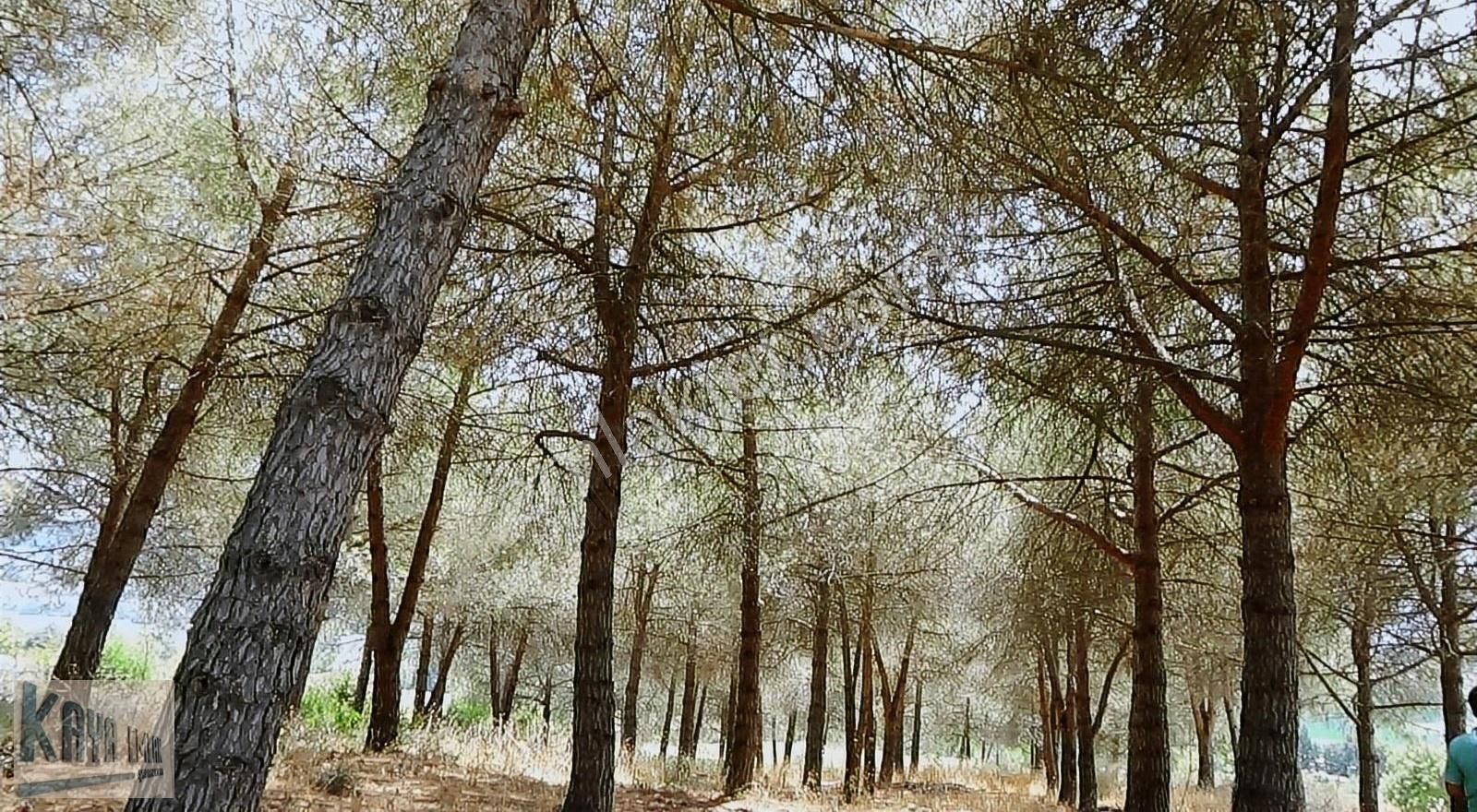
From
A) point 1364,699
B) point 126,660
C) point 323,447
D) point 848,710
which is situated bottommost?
point 848,710

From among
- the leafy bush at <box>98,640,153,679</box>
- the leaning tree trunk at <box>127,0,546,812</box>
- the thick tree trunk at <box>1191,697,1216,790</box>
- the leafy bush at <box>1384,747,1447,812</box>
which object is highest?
the leaning tree trunk at <box>127,0,546,812</box>

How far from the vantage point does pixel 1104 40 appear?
365cm

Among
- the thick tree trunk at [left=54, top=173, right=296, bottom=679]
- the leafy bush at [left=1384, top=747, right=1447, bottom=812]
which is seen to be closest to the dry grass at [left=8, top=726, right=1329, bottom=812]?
the thick tree trunk at [left=54, top=173, right=296, bottom=679]

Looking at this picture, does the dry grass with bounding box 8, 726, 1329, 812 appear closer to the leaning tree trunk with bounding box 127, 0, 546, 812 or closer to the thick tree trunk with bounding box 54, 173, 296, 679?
the thick tree trunk with bounding box 54, 173, 296, 679

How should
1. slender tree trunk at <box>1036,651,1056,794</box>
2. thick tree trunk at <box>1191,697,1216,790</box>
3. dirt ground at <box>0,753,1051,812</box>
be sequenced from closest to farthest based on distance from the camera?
1. dirt ground at <box>0,753,1051,812</box>
2. slender tree trunk at <box>1036,651,1056,794</box>
3. thick tree trunk at <box>1191,697,1216,790</box>

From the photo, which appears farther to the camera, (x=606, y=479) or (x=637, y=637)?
(x=637, y=637)

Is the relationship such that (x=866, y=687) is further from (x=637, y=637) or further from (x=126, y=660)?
(x=126, y=660)

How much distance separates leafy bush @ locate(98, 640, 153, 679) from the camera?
9.20m

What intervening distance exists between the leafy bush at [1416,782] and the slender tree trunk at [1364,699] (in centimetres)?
680

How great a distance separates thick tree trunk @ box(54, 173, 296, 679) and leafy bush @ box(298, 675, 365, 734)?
2916mm

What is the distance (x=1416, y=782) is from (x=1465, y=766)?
61.0 ft

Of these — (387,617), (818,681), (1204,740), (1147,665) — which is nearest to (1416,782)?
(1204,740)

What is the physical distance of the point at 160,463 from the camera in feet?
20.5

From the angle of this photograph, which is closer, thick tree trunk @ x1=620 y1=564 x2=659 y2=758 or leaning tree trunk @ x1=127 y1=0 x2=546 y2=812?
leaning tree trunk @ x1=127 y1=0 x2=546 y2=812
